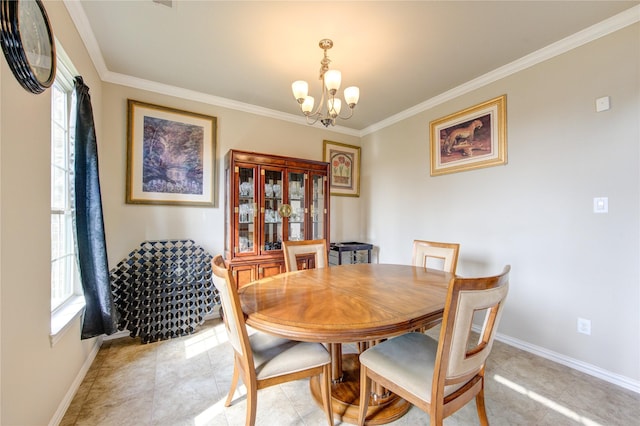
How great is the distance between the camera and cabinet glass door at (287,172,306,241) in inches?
128

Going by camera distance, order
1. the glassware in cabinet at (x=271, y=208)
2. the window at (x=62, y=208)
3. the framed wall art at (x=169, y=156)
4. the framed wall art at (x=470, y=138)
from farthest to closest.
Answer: the glassware in cabinet at (x=271, y=208)
the framed wall art at (x=169, y=156)
the framed wall art at (x=470, y=138)
the window at (x=62, y=208)

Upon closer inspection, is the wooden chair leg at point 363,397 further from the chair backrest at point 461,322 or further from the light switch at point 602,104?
the light switch at point 602,104

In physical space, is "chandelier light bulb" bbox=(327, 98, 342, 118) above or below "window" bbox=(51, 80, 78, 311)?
above

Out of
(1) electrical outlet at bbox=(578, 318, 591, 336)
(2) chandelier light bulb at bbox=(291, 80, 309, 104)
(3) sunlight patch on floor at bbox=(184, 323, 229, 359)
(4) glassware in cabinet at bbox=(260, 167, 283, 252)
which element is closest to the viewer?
(2) chandelier light bulb at bbox=(291, 80, 309, 104)

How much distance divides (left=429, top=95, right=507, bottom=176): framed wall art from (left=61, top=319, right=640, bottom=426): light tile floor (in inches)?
73.2

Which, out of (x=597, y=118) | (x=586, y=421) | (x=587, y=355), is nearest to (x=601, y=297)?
(x=587, y=355)

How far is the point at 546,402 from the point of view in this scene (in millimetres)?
1680

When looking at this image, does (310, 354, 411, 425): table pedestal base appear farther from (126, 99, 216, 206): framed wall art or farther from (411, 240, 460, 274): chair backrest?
(126, 99, 216, 206): framed wall art

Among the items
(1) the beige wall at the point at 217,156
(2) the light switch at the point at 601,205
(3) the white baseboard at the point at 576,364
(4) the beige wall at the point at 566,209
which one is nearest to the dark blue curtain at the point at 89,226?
(1) the beige wall at the point at 217,156

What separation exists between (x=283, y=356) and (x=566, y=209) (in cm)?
249

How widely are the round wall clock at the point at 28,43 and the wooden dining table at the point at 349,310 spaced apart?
56.9 inches

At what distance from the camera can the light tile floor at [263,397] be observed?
154 cm

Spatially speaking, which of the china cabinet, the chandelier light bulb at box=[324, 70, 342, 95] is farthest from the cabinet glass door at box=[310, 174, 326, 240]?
the chandelier light bulb at box=[324, 70, 342, 95]

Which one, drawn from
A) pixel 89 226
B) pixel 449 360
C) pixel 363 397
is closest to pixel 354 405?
pixel 363 397
